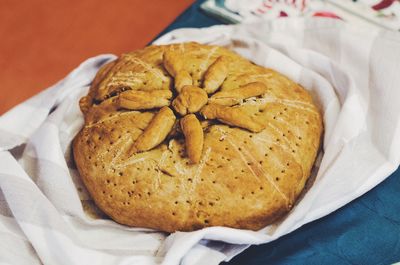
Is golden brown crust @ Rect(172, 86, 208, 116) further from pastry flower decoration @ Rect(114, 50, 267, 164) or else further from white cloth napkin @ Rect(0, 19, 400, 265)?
white cloth napkin @ Rect(0, 19, 400, 265)

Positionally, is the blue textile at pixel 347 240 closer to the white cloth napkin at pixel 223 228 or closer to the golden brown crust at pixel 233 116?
the white cloth napkin at pixel 223 228

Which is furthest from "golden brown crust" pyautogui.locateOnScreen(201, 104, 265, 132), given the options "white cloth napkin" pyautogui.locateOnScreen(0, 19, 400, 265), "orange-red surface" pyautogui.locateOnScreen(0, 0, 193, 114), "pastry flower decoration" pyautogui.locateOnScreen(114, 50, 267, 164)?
"orange-red surface" pyautogui.locateOnScreen(0, 0, 193, 114)

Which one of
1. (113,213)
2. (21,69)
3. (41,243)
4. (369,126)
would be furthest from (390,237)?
(21,69)

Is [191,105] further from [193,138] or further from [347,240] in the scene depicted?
[347,240]

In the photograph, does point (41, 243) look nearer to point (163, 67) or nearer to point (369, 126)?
point (163, 67)

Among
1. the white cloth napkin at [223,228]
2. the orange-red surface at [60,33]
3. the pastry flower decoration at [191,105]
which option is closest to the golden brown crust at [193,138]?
the pastry flower decoration at [191,105]

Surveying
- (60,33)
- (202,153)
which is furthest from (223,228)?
(60,33)
